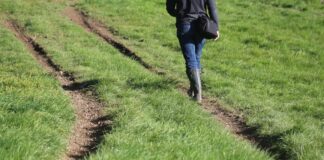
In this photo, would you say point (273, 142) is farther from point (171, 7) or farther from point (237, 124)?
point (171, 7)

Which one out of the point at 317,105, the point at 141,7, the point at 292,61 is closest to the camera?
the point at 317,105

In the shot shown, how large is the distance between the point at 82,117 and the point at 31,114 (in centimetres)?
142

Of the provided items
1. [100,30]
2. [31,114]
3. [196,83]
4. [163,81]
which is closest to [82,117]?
[31,114]

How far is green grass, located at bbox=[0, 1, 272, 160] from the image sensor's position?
7.33m

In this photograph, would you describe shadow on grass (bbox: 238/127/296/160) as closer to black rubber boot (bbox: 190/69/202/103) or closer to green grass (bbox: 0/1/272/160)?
green grass (bbox: 0/1/272/160)

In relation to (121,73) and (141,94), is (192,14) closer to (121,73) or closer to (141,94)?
(141,94)

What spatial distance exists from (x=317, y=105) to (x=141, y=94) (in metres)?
3.74

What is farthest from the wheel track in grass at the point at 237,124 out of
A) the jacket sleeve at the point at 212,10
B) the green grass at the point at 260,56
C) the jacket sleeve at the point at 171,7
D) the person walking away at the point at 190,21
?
the jacket sleeve at the point at 171,7

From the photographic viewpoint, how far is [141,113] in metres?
9.50

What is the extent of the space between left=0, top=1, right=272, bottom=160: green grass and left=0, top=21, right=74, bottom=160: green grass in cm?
75

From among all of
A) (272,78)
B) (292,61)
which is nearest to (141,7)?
(292,61)

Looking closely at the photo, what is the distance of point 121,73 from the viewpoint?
13734 mm

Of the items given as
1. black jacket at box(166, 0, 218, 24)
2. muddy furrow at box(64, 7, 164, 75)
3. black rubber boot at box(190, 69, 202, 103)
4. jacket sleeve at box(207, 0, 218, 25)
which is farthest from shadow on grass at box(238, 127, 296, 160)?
muddy furrow at box(64, 7, 164, 75)

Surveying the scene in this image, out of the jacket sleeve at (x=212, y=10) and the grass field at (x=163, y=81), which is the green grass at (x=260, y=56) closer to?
the grass field at (x=163, y=81)
